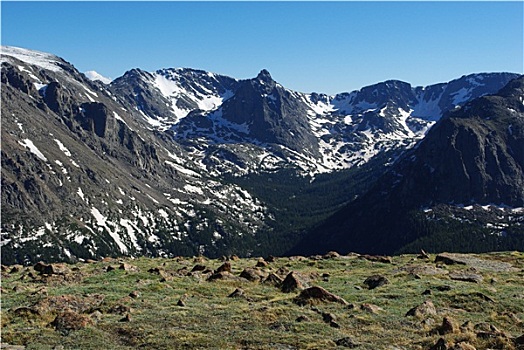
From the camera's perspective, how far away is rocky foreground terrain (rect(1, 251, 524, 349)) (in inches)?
1049

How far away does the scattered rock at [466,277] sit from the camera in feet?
149

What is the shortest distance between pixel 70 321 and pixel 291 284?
715 inches

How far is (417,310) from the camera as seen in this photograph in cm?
3278

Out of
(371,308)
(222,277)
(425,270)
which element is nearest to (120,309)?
(222,277)

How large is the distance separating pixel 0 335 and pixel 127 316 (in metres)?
6.87

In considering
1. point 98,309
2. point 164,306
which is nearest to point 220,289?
point 164,306

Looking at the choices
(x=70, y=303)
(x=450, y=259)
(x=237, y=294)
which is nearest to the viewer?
(x=70, y=303)

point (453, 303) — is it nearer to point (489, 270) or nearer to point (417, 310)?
point (417, 310)

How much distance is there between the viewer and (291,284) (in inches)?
1609

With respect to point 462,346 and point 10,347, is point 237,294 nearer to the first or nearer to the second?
point 10,347

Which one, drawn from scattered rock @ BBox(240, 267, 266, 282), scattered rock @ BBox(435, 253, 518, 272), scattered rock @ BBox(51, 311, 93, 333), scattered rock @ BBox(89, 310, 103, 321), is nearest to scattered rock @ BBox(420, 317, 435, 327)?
scattered rock @ BBox(240, 267, 266, 282)

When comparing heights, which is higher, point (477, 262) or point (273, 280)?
point (273, 280)

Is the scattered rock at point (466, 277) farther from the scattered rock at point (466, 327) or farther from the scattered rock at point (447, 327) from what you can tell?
the scattered rock at point (447, 327)

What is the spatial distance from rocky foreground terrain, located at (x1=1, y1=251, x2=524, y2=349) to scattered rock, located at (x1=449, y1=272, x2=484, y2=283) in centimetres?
10
